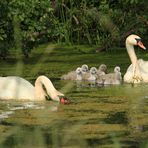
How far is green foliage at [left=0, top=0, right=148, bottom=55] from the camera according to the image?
601 inches

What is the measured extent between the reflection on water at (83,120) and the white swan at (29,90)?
0.14 meters

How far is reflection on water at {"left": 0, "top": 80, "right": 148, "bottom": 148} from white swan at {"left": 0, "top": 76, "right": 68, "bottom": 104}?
145 millimetres

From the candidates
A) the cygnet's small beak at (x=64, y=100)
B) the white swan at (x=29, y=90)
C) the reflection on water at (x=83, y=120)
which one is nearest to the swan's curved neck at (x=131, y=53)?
the reflection on water at (x=83, y=120)

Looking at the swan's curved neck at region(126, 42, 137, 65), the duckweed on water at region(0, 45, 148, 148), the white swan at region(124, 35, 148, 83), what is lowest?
the duckweed on water at region(0, 45, 148, 148)

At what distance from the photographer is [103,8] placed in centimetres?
1939

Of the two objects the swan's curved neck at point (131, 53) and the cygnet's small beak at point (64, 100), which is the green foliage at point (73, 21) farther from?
the cygnet's small beak at point (64, 100)

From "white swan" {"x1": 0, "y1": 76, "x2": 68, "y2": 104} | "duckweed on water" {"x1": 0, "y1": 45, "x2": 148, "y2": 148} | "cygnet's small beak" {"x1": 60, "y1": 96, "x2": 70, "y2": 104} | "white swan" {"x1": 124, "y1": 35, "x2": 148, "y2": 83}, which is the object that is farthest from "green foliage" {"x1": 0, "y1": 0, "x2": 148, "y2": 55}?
"cygnet's small beak" {"x1": 60, "y1": 96, "x2": 70, "y2": 104}

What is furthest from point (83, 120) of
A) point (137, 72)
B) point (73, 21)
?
point (73, 21)

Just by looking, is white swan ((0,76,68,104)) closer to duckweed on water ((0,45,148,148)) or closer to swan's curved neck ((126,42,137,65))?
duckweed on water ((0,45,148,148))

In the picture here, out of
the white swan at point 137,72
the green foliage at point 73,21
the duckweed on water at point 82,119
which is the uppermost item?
the green foliage at point 73,21

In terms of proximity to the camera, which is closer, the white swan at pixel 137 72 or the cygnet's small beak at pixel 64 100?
the cygnet's small beak at pixel 64 100

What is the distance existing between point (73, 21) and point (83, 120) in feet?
44.1

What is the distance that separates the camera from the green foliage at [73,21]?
601 inches

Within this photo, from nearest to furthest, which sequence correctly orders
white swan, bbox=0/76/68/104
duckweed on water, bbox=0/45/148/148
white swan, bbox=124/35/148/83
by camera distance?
duckweed on water, bbox=0/45/148/148 → white swan, bbox=0/76/68/104 → white swan, bbox=124/35/148/83
